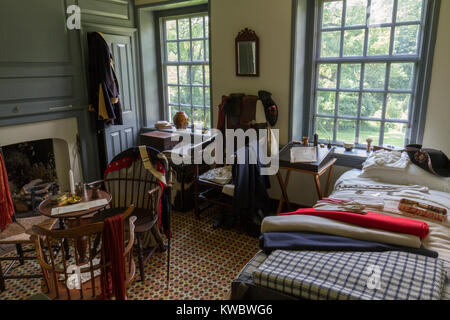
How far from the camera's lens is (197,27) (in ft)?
15.6

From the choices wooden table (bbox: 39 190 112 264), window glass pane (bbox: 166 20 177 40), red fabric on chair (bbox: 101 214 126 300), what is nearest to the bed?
red fabric on chair (bbox: 101 214 126 300)

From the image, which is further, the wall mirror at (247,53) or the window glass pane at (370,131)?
the wall mirror at (247,53)

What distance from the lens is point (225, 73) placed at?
4258 millimetres

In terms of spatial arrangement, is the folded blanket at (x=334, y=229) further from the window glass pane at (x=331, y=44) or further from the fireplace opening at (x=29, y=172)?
the fireplace opening at (x=29, y=172)

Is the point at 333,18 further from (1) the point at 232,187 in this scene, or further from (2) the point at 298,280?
(2) the point at 298,280

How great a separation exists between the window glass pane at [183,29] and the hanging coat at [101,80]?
1.13m

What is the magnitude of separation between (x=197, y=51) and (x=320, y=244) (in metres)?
3.65

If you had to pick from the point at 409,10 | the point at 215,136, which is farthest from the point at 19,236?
the point at 409,10

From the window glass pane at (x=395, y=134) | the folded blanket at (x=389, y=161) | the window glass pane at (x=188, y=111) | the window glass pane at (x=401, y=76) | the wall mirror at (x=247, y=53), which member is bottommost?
the folded blanket at (x=389, y=161)

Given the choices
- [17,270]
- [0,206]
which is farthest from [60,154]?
[17,270]

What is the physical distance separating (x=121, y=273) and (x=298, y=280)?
110cm

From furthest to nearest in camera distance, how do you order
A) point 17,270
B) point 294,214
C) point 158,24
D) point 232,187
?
point 158,24 < point 232,187 < point 17,270 < point 294,214

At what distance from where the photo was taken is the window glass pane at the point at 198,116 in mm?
5027

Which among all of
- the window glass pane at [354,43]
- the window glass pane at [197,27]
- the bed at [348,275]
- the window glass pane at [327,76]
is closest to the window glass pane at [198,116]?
the window glass pane at [197,27]
